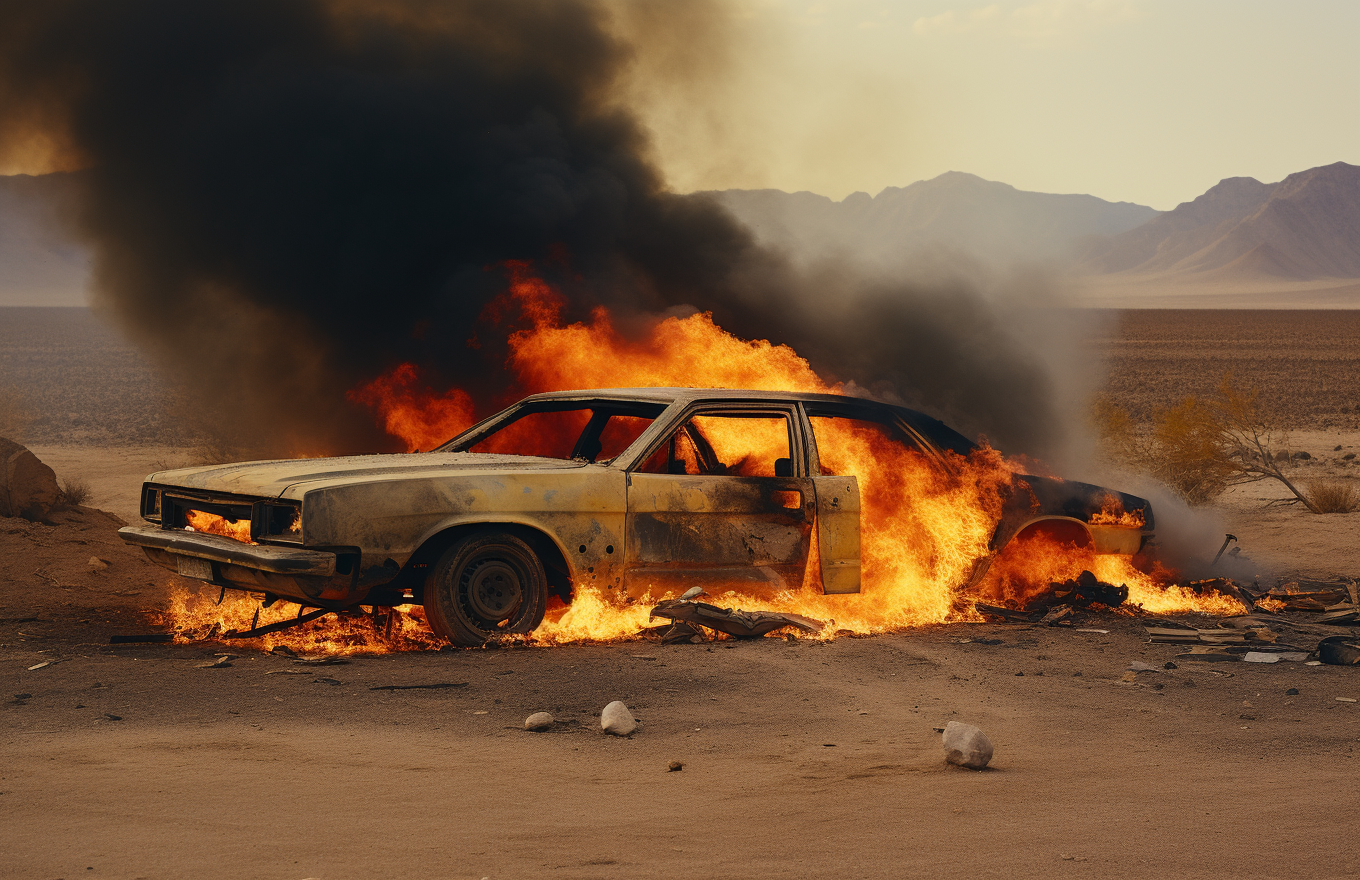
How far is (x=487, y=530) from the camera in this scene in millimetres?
6336

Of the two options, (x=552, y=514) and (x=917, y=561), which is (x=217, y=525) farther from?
(x=917, y=561)

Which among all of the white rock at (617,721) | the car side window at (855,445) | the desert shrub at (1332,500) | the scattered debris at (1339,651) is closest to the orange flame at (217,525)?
the white rock at (617,721)

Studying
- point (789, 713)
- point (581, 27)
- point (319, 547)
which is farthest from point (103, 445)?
point (789, 713)

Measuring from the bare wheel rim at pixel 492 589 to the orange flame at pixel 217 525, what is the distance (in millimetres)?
1090

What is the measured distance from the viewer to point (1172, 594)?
830cm

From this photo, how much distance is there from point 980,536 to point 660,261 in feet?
34.1

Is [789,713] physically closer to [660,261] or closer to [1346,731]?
[1346,731]

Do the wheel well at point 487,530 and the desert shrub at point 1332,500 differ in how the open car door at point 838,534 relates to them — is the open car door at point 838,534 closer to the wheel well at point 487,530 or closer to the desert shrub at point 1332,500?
the wheel well at point 487,530

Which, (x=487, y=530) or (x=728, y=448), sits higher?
(x=728, y=448)

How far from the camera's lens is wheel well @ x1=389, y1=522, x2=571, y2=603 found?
6270 millimetres

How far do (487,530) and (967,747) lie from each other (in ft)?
8.91

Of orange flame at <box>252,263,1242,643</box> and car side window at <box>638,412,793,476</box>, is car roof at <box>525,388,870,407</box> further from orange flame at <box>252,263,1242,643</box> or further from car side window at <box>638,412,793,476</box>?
orange flame at <box>252,263,1242,643</box>

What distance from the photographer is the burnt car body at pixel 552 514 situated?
19.7 ft

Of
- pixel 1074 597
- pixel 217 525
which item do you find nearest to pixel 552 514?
pixel 217 525
